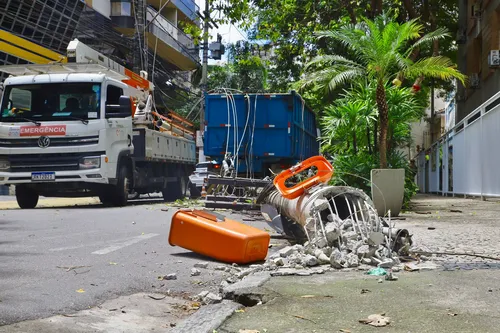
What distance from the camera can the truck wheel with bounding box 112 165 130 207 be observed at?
15094mm

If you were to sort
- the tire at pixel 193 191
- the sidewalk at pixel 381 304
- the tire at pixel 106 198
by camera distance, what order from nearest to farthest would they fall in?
the sidewalk at pixel 381 304 → the tire at pixel 106 198 → the tire at pixel 193 191

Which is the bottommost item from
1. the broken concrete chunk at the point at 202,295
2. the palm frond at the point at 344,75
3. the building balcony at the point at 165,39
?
the broken concrete chunk at the point at 202,295

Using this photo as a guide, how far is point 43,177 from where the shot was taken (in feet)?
45.3

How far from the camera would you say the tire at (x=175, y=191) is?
20148mm

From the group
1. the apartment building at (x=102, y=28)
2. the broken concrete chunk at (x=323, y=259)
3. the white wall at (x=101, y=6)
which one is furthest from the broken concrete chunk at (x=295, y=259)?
the white wall at (x=101, y=6)

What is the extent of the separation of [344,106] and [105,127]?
17.5 feet

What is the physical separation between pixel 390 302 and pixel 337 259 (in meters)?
1.65

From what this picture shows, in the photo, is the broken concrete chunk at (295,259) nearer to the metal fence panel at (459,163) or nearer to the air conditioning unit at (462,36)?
the metal fence panel at (459,163)

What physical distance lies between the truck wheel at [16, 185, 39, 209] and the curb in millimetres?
11471

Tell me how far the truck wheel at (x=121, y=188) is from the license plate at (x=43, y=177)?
164 cm

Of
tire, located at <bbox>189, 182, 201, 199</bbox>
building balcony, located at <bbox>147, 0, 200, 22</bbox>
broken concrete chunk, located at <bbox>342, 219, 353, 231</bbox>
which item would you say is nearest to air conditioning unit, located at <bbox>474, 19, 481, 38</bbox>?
tire, located at <bbox>189, 182, 201, 199</bbox>

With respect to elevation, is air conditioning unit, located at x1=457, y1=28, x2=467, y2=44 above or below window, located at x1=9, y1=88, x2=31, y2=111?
above

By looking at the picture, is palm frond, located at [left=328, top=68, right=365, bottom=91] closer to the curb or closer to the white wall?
the curb

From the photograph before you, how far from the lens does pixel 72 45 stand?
15227mm
